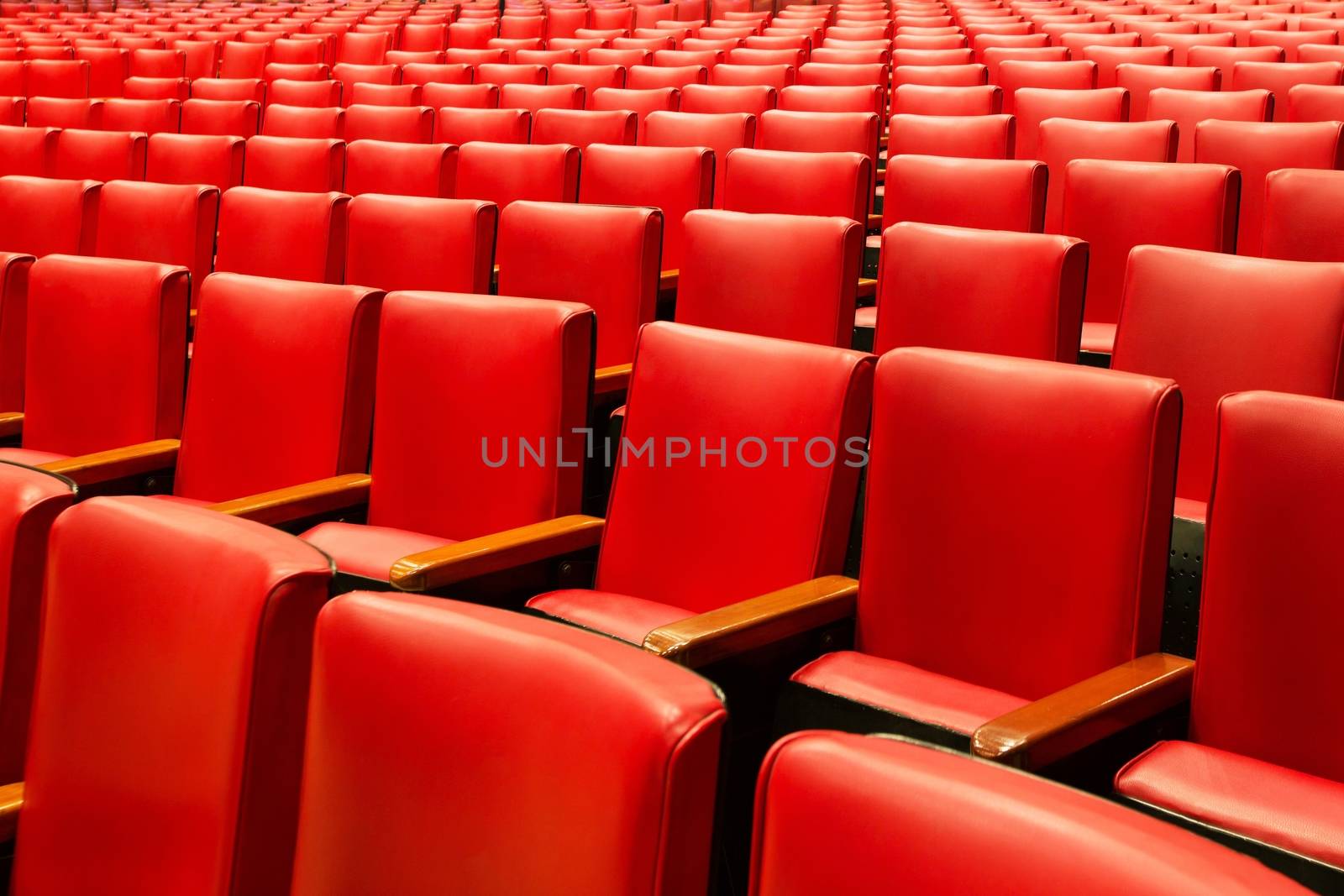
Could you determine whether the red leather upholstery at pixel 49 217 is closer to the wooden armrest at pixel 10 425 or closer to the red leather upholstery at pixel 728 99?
the wooden armrest at pixel 10 425

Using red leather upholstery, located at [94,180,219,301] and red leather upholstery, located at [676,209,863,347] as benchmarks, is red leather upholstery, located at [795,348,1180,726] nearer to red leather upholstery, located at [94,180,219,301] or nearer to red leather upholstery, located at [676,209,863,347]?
red leather upholstery, located at [676,209,863,347]

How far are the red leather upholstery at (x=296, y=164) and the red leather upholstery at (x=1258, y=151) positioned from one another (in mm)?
405

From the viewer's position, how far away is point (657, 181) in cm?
56

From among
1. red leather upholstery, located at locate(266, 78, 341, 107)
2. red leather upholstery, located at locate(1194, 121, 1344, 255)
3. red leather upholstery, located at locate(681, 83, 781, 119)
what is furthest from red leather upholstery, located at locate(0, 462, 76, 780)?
red leather upholstery, located at locate(266, 78, 341, 107)

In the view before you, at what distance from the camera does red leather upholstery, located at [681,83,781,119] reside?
2.39ft

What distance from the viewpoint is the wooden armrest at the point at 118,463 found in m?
0.38

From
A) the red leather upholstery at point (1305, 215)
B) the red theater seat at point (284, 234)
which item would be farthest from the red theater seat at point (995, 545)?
the red theater seat at point (284, 234)

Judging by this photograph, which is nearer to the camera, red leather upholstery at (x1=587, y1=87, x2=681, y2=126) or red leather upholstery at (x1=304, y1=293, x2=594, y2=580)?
red leather upholstery at (x1=304, y1=293, x2=594, y2=580)

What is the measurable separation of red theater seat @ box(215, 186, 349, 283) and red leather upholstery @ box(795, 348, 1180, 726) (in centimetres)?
31

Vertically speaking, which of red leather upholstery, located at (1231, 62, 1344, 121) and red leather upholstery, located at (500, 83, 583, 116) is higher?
red leather upholstery, located at (1231, 62, 1344, 121)

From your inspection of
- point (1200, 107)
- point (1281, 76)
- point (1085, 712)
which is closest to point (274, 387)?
point (1085, 712)

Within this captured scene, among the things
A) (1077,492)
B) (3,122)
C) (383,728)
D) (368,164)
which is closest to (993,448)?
(1077,492)

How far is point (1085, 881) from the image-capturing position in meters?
0.10

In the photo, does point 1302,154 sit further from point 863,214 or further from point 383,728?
point 383,728
